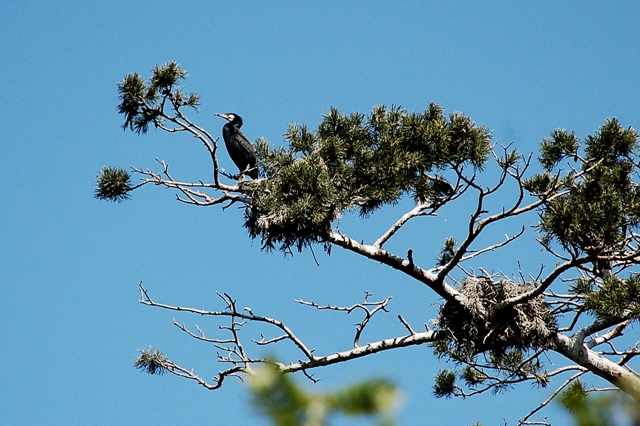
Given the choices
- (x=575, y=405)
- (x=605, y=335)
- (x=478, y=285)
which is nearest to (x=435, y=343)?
(x=478, y=285)

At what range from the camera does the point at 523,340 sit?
5680mm

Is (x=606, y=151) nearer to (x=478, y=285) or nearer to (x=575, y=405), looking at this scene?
(x=478, y=285)

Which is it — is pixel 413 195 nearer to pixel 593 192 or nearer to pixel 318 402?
pixel 593 192

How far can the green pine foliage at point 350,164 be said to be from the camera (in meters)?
5.24

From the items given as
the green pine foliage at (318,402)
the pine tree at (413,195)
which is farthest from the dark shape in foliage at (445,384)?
the green pine foliage at (318,402)

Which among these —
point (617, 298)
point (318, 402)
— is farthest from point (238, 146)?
point (318, 402)

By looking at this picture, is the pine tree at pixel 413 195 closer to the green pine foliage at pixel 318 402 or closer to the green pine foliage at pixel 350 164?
the green pine foliage at pixel 350 164

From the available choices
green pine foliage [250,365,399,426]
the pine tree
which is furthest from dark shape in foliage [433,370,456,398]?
green pine foliage [250,365,399,426]

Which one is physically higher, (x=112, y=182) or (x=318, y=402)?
(x=112, y=182)

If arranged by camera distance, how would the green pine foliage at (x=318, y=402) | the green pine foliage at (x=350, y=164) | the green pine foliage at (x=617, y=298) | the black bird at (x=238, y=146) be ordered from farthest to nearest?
the black bird at (x=238, y=146) → the green pine foliage at (x=350, y=164) → the green pine foliage at (x=617, y=298) → the green pine foliage at (x=318, y=402)

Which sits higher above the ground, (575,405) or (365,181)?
(365,181)

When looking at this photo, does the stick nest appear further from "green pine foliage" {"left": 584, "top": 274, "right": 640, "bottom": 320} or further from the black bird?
the black bird

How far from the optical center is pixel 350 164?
574 cm

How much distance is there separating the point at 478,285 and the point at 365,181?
1130mm
